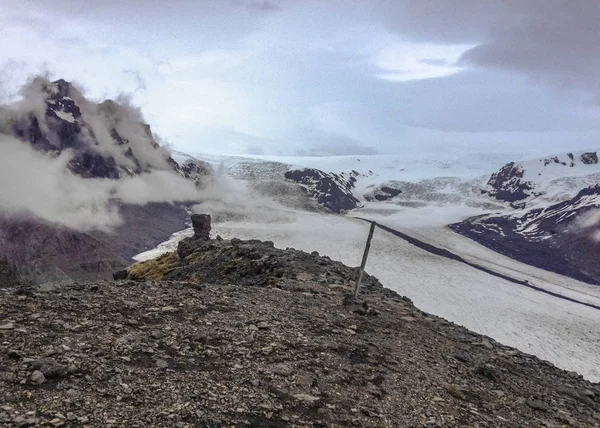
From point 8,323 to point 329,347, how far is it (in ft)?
18.2

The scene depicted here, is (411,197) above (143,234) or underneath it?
above

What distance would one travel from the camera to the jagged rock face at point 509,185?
132 metres

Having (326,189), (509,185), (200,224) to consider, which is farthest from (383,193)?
(200,224)

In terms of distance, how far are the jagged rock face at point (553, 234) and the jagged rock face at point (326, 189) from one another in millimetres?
38338

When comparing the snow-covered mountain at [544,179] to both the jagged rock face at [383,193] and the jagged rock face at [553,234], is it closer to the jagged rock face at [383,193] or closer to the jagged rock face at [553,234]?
→ the jagged rock face at [553,234]

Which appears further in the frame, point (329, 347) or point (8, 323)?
point (329, 347)

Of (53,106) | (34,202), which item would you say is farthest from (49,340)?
(53,106)

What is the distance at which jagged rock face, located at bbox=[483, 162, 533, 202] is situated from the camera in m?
132

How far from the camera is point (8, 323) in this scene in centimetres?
747

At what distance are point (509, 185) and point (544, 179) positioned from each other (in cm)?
1505

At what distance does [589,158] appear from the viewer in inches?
5768

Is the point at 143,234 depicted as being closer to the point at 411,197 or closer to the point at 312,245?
the point at 312,245

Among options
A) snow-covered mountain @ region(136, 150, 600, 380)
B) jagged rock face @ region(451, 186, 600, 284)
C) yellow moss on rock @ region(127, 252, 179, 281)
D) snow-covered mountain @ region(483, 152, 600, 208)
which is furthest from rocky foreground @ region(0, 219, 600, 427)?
snow-covered mountain @ region(483, 152, 600, 208)

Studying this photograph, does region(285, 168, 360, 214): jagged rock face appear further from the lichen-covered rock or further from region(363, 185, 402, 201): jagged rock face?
the lichen-covered rock
